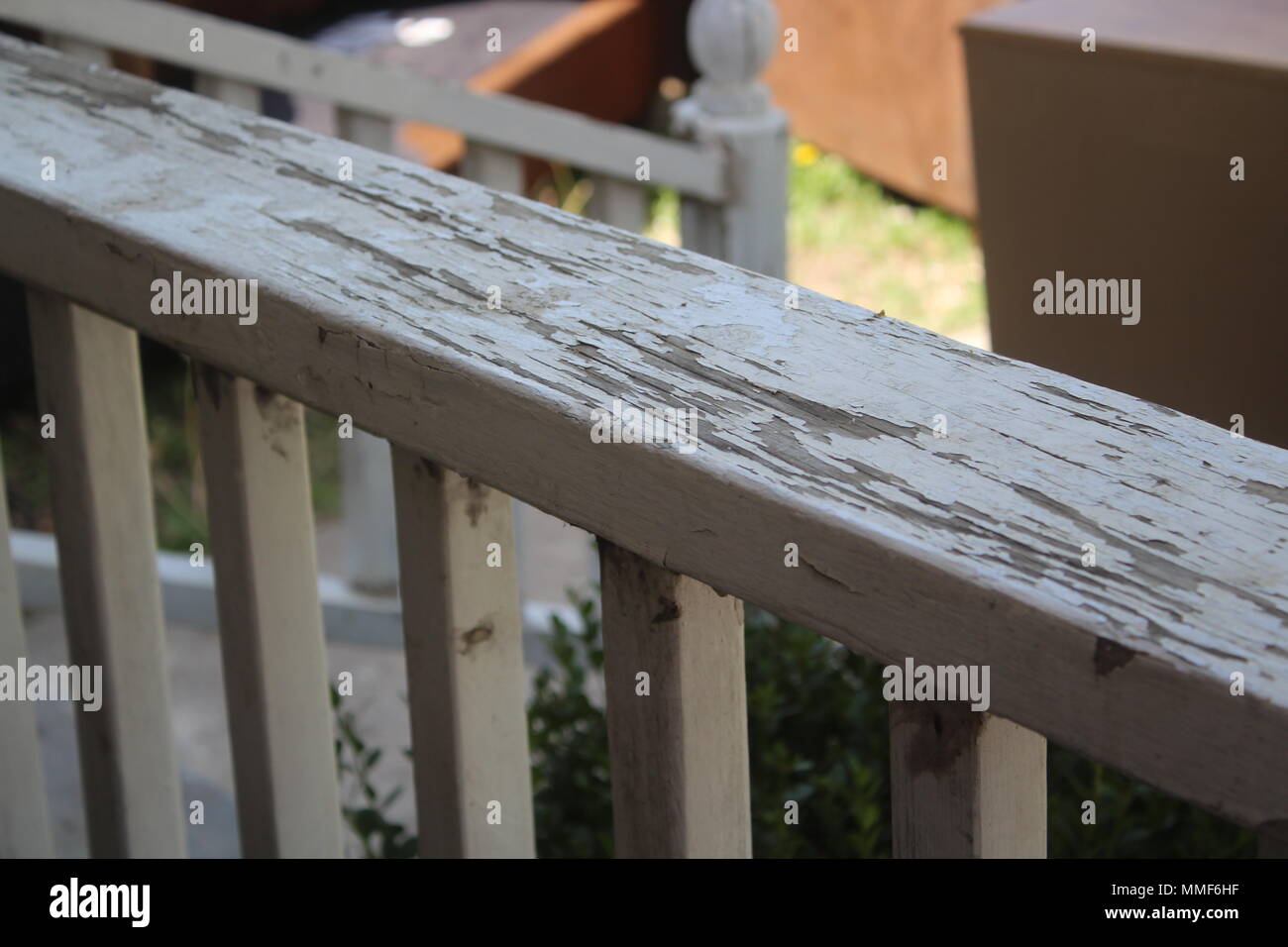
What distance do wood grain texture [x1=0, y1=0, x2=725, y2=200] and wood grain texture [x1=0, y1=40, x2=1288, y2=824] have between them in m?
1.79

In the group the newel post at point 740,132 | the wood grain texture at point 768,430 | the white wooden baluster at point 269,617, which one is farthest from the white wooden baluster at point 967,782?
the newel post at point 740,132

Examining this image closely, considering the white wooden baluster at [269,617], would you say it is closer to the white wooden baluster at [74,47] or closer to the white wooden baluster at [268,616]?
the white wooden baluster at [268,616]

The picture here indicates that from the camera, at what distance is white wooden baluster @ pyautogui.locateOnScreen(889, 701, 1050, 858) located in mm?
585

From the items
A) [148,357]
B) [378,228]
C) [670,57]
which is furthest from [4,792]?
[670,57]

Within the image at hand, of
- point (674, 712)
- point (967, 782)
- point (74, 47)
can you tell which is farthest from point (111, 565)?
point (74, 47)

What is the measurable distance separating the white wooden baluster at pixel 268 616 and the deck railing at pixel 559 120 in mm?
1796

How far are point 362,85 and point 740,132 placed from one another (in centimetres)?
72

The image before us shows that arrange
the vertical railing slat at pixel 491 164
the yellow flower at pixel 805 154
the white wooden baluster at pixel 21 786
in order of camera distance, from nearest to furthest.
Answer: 1. the white wooden baluster at pixel 21 786
2. the vertical railing slat at pixel 491 164
3. the yellow flower at pixel 805 154

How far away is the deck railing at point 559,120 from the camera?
256cm

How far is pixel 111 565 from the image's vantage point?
3.13ft

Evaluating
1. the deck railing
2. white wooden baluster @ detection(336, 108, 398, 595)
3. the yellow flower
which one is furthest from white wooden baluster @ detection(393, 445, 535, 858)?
the yellow flower

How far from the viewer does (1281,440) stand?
1.39 m
